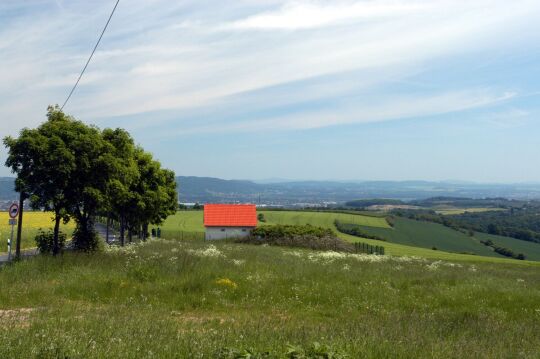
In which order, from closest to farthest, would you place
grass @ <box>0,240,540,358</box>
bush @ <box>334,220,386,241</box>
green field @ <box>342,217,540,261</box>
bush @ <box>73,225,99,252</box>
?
grass @ <box>0,240,540,358</box>
bush @ <box>73,225,99,252</box>
green field @ <box>342,217,540,261</box>
bush @ <box>334,220,386,241</box>

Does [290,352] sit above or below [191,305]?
above

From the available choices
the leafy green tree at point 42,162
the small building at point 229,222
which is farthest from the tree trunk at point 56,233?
the small building at point 229,222

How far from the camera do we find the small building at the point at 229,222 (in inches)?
2736

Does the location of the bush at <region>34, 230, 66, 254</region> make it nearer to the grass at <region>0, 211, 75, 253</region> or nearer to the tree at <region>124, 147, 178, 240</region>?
the grass at <region>0, 211, 75, 253</region>

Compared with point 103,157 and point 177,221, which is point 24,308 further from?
point 177,221

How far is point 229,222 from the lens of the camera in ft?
230

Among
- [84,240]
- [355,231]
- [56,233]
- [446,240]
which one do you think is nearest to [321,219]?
[355,231]

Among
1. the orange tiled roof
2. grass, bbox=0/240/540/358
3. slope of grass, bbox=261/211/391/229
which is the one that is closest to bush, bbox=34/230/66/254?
grass, bbox=0/240/540/358

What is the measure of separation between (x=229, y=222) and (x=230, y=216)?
4.38ft

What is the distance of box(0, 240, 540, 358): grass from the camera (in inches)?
262

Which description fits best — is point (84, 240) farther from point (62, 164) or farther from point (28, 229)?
point (28, 229)

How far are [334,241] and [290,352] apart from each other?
5134cm

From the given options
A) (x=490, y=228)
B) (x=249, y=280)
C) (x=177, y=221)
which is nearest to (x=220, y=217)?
(x=177, y=221)

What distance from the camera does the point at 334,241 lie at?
56.2 meters
